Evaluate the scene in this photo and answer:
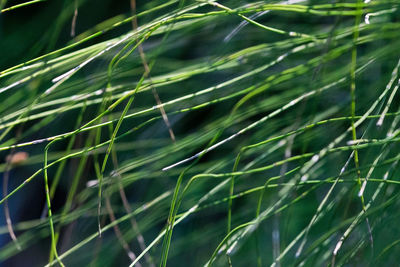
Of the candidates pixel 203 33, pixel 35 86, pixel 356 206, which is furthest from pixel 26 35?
pixel 356 206

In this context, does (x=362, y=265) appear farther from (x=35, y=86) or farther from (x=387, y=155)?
(x=35, y=86)

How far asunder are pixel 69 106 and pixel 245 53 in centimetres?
17

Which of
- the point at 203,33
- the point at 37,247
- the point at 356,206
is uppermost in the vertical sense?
the point at 203,33

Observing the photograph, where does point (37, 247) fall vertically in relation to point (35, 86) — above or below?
below

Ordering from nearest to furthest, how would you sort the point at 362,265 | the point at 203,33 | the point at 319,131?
the point at 362,265
the point at 319,131
the point at 203,33

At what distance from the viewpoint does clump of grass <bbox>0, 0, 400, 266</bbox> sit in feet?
1.59

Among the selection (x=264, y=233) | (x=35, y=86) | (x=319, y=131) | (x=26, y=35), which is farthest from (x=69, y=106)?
(x=26, y=35)

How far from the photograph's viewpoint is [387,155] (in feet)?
1.83

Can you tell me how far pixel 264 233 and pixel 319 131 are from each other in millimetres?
215

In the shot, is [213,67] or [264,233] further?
[264,233]

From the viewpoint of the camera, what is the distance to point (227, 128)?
2.39 feet

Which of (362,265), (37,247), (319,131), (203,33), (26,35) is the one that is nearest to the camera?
(362,265)

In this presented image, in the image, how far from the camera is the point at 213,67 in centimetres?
55

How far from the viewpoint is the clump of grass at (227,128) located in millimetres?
483
